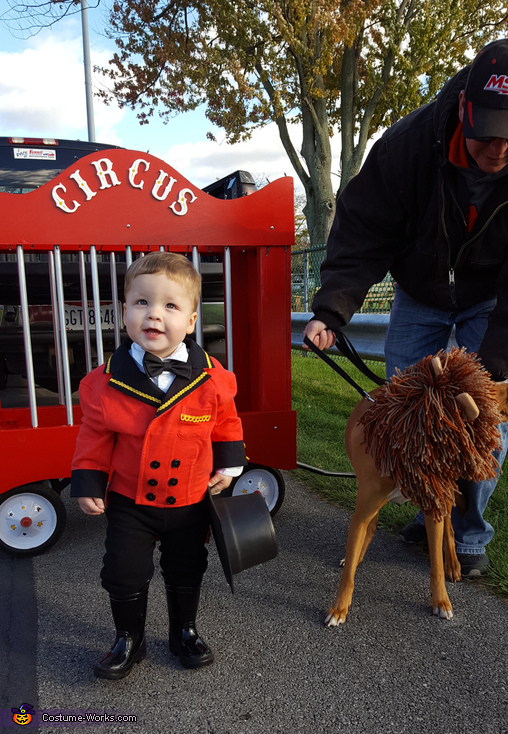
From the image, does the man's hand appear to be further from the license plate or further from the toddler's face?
the license plate

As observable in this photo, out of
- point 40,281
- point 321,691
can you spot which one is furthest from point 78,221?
point 321,691

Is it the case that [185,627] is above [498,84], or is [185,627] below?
below

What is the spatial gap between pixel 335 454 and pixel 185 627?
220cm

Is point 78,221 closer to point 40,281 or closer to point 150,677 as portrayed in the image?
point 40,281

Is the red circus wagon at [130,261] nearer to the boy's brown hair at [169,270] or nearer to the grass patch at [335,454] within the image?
the grass patch at [335,454]

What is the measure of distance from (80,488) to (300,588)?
3.50 feet

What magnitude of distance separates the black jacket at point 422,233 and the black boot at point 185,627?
1.11m

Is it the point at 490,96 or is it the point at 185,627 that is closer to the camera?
the point at 490,96

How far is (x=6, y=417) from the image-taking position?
3.35 meters

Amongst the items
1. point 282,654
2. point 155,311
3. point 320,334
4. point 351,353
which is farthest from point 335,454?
point 155,311

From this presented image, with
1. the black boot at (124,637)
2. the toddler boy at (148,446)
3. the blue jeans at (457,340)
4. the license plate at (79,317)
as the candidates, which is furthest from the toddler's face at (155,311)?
the license plate at (79,317)

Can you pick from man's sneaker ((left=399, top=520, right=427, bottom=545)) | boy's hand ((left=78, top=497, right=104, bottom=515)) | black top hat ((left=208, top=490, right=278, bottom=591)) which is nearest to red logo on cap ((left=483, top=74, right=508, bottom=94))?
black top hat ((left=208, top=490, right=278, bottom=591))

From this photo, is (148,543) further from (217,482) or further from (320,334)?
(320,334)

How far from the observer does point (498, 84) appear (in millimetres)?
1763
